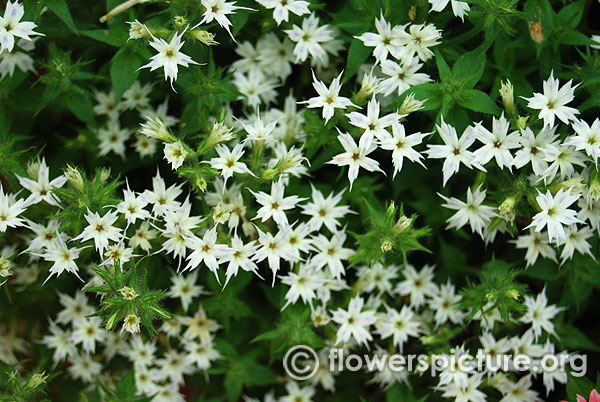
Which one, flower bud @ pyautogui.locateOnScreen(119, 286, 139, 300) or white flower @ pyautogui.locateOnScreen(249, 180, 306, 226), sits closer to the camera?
flower bud @ pyautogui.locateOnScreen(119, 286, 139, 300)

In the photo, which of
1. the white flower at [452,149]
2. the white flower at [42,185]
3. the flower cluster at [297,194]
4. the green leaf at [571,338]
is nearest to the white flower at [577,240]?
the flower cluster at [297,194]

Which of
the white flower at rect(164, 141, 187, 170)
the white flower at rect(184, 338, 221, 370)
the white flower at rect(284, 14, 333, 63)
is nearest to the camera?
the white flower at rect(164, 141, 187, 170)

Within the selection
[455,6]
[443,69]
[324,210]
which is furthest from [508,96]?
[324,210]

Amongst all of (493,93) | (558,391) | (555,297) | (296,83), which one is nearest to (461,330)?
(555,297)

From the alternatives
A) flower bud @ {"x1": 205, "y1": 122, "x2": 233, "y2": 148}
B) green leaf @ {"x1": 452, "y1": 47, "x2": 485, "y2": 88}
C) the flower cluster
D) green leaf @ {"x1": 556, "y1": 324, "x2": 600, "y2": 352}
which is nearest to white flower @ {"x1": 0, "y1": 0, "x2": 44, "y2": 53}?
the flower cluster

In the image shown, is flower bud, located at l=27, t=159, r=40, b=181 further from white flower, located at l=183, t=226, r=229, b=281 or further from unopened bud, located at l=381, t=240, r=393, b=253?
unopened bud, located at l=381, t=240, r=393, b=253

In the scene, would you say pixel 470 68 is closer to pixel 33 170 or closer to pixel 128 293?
pixel 128 293

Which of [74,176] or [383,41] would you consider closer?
[74,176]
